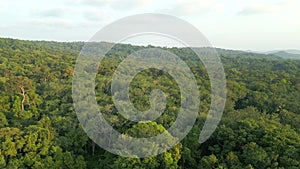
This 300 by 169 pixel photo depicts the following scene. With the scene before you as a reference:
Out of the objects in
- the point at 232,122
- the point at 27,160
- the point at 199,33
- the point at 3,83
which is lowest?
the point at 27,160

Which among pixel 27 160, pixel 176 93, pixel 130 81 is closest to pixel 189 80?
pixel 176 93

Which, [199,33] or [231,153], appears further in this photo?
[231,153]

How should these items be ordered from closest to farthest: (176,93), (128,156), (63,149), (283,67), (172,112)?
(128,156) → (63,149) → (172,112) → (176,93) → (283,67)

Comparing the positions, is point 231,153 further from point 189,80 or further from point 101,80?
point 101,80

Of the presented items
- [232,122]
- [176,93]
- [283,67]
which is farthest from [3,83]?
[283,67]

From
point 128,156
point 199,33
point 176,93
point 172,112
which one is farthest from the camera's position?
point 176,93

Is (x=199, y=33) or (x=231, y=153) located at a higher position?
(x=199, y=33)
